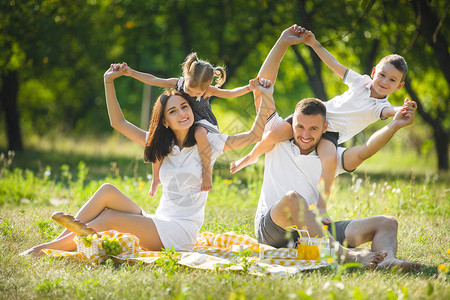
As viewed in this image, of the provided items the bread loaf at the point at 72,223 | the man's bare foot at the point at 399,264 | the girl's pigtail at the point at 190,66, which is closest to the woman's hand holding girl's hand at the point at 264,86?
the girl's pigtail at the point at 190,66

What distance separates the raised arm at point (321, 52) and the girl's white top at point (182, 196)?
1.07 m

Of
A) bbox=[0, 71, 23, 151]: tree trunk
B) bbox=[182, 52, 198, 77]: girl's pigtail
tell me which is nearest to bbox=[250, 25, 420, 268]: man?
bbox=[182, 52, 198, 77]: girl's pigtail

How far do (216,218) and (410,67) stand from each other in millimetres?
6683

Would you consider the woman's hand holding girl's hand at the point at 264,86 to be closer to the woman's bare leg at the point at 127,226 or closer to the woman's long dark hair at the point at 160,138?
the woman's long dark hair at the point at 160,138

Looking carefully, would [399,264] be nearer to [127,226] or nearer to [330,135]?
[330,135]

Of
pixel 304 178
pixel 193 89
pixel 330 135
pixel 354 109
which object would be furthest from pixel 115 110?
pixel 354 109

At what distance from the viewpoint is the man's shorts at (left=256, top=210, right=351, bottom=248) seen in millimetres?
3850

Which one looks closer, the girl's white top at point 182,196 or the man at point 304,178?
the man at point 304,178

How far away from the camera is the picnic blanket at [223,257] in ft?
11.1

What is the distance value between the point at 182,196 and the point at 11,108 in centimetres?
970

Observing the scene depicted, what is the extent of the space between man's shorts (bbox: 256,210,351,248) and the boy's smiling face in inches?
54.8

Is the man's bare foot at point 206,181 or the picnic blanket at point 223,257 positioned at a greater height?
the man's bare foot at point 206,181

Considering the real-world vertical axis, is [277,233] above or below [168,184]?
below

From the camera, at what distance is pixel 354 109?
4.68m
